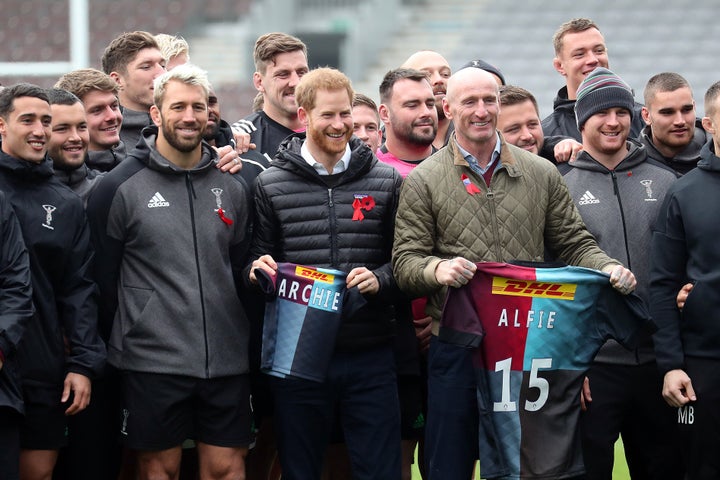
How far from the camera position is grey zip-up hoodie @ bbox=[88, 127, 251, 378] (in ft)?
15.5

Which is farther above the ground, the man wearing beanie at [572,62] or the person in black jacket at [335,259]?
the man wearing beanie at [572,62]

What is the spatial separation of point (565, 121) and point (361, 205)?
170cm

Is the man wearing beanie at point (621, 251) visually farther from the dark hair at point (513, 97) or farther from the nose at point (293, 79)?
the nose at point (293, 79)

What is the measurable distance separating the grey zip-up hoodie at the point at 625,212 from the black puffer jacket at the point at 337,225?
0.86 meters

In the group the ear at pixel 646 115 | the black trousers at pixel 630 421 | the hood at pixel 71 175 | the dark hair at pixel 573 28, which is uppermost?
the dark hair at pixel 573 28

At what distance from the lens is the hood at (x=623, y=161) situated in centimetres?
514

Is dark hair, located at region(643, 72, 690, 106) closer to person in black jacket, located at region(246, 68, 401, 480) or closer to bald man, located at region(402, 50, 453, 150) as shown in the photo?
bald man, located at region(402, 50, 453, 150)

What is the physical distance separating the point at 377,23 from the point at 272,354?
15112 mm

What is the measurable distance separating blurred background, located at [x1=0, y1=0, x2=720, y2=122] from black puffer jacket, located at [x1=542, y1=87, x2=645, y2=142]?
9.56 metres

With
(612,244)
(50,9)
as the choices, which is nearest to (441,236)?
(612,244)

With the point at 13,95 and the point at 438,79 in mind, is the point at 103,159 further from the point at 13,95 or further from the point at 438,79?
the point at 438,79

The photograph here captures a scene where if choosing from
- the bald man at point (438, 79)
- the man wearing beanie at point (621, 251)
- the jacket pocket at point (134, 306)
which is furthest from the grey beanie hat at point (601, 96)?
the jacket pocket at point (134, 306)

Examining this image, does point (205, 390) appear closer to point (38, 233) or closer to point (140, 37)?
point (38, 233)

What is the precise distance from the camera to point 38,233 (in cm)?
471
